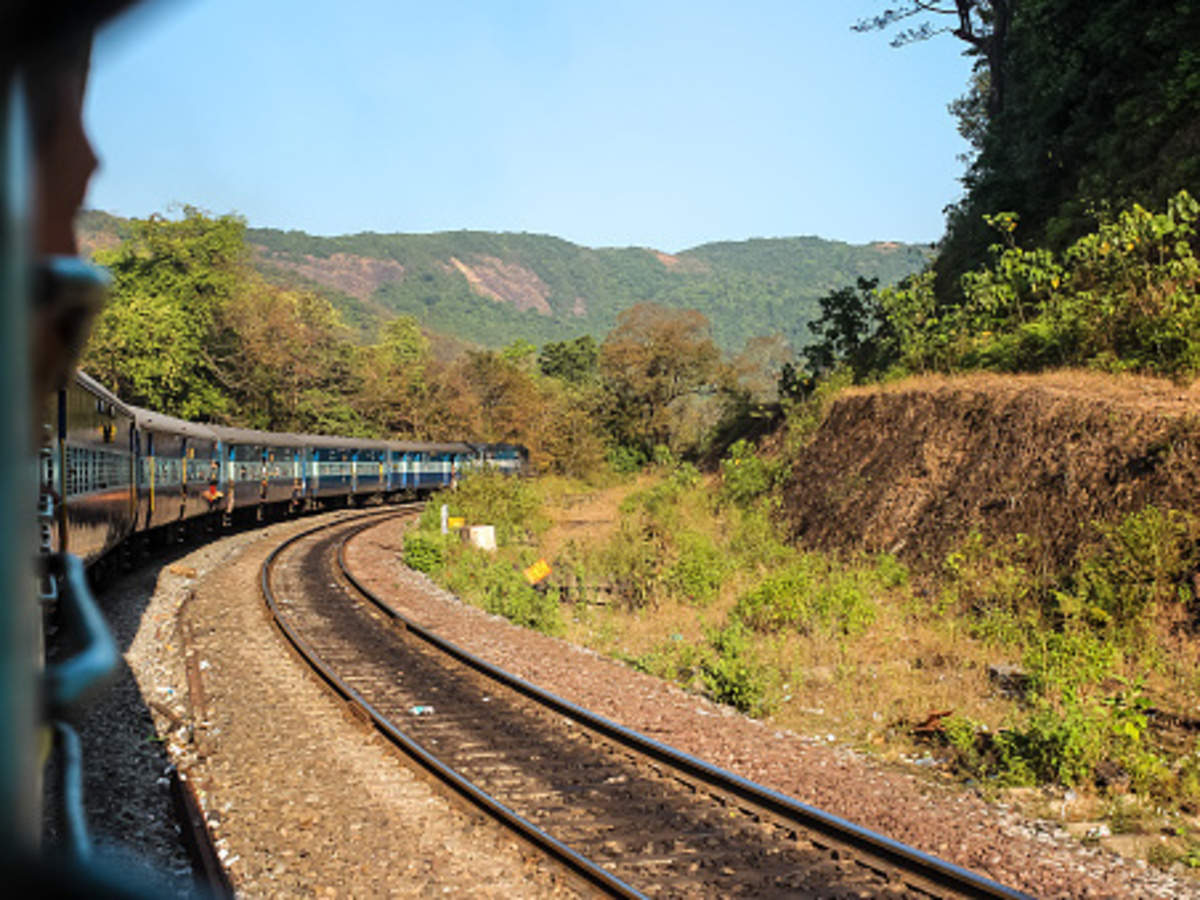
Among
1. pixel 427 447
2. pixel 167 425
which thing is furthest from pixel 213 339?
pixel 167 425

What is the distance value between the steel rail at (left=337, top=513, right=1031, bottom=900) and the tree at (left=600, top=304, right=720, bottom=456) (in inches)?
1532

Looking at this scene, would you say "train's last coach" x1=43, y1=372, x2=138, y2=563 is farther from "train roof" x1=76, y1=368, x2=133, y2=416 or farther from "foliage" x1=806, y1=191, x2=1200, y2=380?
"foliage" x1=806, y1=191, x2=1200, y2=380

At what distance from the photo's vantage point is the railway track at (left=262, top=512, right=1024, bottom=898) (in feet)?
19.9

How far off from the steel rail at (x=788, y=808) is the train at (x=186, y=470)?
4594 millimetres

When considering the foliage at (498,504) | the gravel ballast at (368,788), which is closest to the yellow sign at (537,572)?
the gravel ballast at (368,788)

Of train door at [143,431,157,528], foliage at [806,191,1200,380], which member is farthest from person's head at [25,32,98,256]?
train door at [143,431,157,528]

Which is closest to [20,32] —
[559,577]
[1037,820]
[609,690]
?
[1037,820]

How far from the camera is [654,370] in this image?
166 feet

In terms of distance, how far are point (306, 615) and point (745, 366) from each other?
1457 inches

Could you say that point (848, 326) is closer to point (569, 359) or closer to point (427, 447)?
point (427, 447)

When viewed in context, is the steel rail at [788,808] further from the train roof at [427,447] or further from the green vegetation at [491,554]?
the train roof at [427,447]

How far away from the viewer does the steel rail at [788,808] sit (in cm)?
584

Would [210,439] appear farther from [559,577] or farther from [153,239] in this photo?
[153,239]

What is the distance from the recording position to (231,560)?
2291 cm
